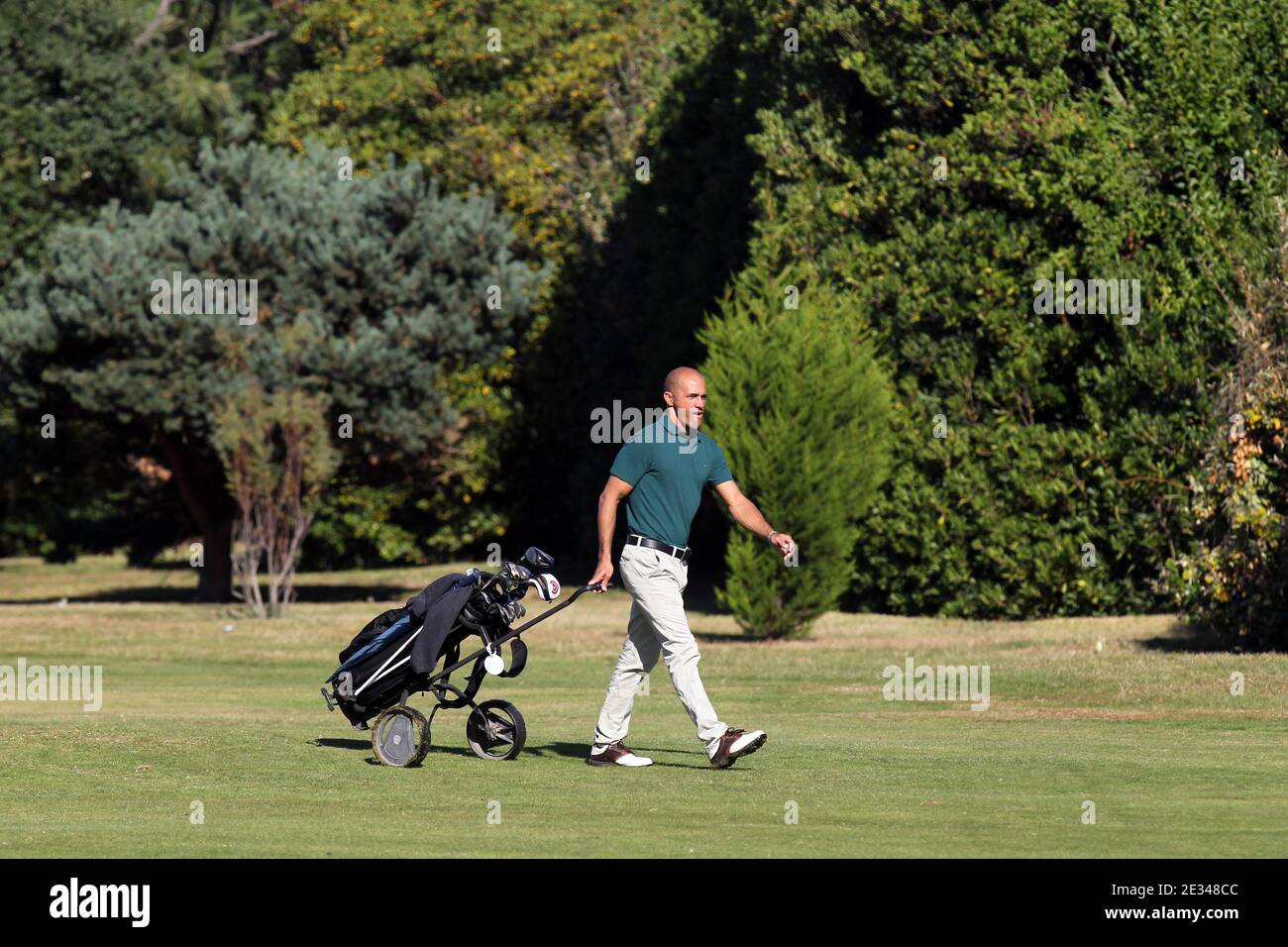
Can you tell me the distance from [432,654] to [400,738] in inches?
25.0

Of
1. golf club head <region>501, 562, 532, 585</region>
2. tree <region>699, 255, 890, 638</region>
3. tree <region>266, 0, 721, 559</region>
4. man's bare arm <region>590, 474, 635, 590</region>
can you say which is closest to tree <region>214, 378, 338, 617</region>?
tree <region>266, 0, 721, 559</region>

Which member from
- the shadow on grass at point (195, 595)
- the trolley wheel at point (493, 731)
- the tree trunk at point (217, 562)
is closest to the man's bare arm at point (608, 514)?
Result: the trolley wheel at point (493, 731)

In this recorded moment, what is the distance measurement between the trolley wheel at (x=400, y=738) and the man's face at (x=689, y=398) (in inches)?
101

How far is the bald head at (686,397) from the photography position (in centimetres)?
1205

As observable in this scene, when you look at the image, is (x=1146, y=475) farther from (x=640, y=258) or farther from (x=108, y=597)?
(x=108, y=597)

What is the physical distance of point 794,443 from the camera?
25891 millimetres

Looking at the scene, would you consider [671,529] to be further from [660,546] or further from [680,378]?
[680,378]

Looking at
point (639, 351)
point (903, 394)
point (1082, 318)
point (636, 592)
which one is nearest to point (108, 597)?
point (639, 351)

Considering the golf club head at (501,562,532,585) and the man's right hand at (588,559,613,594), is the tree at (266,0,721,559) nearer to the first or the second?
the golf club head at (501,562,532,585)

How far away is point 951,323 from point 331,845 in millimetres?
22901

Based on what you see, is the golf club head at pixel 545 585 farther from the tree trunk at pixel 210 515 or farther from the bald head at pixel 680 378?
the tree trunk at pixel 210 515

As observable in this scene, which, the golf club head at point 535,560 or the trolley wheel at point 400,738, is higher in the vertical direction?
the golf club head at point 535,560

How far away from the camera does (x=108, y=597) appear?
139 ft

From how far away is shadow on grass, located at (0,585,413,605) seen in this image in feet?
126
